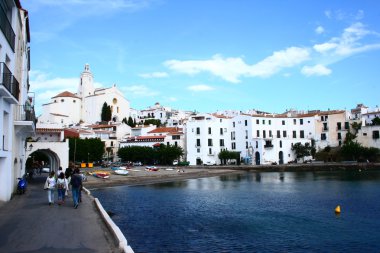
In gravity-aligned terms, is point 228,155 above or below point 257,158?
above

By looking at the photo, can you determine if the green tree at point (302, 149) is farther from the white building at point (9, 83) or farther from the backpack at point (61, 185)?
the backpack at point (61, 185)

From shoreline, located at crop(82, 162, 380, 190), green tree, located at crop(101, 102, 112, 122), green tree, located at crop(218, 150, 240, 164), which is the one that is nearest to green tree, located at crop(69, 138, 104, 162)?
shoreline, located at crop(82, 162, 380, 190)

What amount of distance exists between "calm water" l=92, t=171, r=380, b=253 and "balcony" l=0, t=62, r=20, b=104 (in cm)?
858

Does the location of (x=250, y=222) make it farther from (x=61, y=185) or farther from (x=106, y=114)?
(x=106, y=114)

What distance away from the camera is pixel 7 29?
18641 millimetres

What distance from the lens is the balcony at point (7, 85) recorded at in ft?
53.6

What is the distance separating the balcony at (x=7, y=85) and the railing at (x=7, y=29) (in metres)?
1.83

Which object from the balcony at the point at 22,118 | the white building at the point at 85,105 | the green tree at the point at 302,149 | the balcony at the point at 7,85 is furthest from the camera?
the white building at the point at 85,105

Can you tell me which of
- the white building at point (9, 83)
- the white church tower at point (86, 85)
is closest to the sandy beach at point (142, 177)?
the white building at point (9, 83)

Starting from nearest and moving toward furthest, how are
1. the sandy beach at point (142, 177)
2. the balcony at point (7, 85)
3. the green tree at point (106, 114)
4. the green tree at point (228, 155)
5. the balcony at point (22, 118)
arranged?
the balcony at point (7, 85) → the balcony at point (22, 118) → the sandy beach at point (142, 177) → the green tree at point (228, 155) → the green tree at point (106, 114)

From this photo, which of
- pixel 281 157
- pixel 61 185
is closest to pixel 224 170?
pixel 281 157

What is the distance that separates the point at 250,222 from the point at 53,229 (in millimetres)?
11867

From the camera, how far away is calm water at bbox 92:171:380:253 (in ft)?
53.8

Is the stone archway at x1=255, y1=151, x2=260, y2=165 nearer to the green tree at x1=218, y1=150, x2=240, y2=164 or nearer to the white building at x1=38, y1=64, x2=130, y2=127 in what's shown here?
the green tree at x1=218, y1=150, x2=240, y2=164
